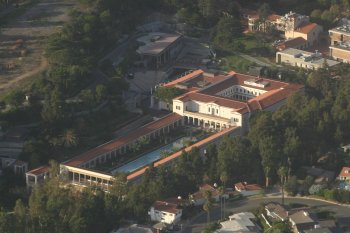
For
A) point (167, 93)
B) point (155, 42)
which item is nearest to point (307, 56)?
point (155, 42)

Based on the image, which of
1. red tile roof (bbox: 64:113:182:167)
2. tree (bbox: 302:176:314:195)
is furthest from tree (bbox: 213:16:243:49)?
tree (bbox: 302:176:314:195)

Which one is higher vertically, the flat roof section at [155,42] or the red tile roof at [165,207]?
the flat roof section at [155,42]

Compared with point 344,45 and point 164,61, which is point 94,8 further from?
point 344,45

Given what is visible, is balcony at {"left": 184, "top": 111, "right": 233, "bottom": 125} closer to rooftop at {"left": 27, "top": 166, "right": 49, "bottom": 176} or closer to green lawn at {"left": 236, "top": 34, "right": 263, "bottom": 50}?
rooftop at {"left": 27, "top": 166, "right": 49, "bottom": 176}

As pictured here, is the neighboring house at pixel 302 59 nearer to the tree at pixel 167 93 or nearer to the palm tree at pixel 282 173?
the tree at pixel 167 93

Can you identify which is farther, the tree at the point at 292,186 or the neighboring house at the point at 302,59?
the neighboring house at the point at 302,59

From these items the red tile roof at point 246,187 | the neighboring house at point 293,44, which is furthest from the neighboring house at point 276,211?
the neighboring house at point 293,44
